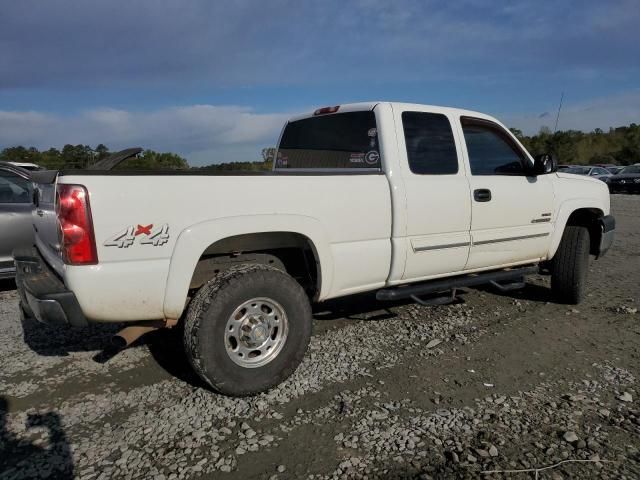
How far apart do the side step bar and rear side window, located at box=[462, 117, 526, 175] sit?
3.10ft

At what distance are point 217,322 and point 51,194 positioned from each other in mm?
1343

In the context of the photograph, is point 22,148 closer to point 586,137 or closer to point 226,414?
point 226,414

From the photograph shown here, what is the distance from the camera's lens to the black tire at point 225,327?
3.16 meters

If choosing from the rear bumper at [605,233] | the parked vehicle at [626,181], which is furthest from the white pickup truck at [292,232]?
the parked vehicle at [626,181]

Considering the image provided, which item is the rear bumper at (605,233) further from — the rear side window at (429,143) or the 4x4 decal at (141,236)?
the 4x4 decal at (141,236)

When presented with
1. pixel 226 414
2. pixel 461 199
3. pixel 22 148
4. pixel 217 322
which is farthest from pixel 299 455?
pixel 22 148

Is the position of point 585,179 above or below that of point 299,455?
above

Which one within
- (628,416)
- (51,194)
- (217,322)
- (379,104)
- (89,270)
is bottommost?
(628,416)

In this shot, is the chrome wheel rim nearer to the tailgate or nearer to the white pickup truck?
the white pickup truck

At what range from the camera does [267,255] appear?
3791 mm

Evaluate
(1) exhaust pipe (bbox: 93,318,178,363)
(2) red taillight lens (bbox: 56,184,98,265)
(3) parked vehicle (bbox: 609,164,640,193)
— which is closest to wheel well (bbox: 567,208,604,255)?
(1) exhaust pipe (bbox: 93,318,178,363)

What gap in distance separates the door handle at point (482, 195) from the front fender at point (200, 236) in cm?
168

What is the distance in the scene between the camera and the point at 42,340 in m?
4.43

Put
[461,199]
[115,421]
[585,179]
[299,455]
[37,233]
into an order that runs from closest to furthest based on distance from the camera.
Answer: [299,455] < [115,421] < [37,233] < [461,199] < [585,179]
